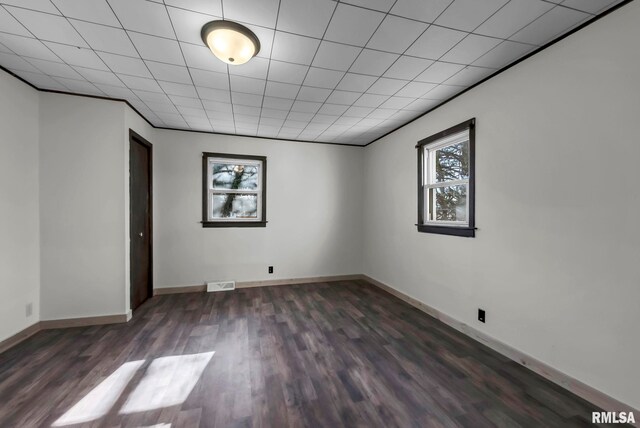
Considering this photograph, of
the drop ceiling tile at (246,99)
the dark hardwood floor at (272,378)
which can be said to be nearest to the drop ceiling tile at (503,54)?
the drop ceiling tile at (246,99)

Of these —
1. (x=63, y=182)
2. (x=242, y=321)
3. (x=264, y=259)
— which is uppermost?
(x=63, y=182)

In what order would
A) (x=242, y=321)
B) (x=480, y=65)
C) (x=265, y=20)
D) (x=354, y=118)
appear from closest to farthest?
(x=265, y=20)
(x=480, y=65)
(x=242, y=321)
(x=354, y=118)

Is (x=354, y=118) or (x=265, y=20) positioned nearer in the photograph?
(x=265, y=20)

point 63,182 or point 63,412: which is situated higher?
point 63,182

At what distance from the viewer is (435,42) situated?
205 cm

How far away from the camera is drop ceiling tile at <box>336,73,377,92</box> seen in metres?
2.58

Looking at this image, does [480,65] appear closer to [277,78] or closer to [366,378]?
[277,78]

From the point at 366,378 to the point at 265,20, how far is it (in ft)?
9.21

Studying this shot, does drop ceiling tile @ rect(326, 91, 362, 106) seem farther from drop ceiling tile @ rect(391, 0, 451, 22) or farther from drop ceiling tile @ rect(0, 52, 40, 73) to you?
drop ceiling tile @ rect(0, 52, 40, 73)

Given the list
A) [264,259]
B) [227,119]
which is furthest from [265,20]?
[264,259]

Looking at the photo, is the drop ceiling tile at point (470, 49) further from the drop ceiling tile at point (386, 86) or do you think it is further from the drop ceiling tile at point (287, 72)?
the drop ceiling tile at point (287, 72)

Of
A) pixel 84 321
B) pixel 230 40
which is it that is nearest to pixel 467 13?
pixel 230 40

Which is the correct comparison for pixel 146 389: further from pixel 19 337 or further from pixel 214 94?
pixel 214 94

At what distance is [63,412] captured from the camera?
5.61 ft
